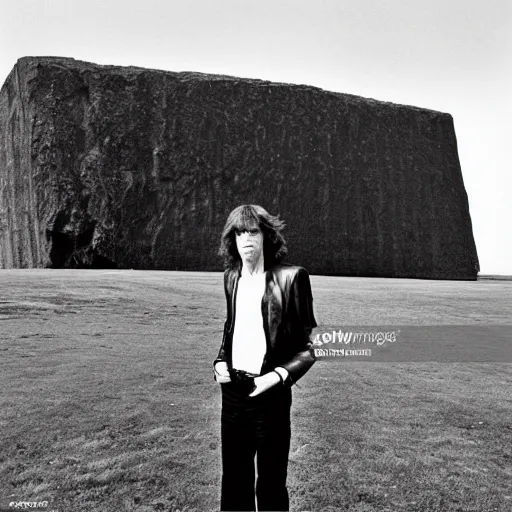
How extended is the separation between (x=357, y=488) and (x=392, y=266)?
23668 millimetres

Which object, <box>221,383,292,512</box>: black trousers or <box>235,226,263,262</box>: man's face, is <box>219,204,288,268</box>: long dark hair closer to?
<box>235,226,263,262</box>: man's face

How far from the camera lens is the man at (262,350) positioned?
2352 millimetres

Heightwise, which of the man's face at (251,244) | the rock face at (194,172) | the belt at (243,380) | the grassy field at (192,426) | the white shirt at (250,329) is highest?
the rock face at (194,172)

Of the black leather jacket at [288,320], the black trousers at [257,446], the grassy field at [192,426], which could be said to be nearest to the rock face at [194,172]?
the grassy field at [192,426]

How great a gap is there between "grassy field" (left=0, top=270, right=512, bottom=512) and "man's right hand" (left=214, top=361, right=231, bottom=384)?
1.33 meters

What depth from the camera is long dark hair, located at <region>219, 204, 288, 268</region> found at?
7.92ft

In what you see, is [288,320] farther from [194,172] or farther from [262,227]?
[194,172]

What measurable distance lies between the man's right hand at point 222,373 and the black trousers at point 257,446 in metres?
0.03

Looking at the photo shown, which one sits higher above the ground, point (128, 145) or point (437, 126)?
point (437, 126)

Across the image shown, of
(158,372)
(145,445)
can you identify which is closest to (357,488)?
(145,445)

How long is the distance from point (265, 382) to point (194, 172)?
20.9 meters

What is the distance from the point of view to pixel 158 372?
564 cm

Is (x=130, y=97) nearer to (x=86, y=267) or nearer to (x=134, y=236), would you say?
(x=134, y=236)

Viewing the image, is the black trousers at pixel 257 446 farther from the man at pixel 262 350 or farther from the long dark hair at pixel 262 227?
the long dark hair at pixel 262 227
